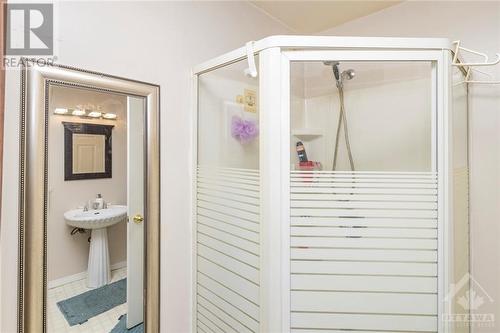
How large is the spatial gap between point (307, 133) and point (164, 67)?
74cm

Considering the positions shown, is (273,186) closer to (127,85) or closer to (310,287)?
(310,287)

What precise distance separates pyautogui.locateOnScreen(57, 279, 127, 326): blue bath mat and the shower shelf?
3.15 ft

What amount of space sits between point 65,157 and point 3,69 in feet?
1.06

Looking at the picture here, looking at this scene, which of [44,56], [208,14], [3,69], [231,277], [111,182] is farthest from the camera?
[208,14]

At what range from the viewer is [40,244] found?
94cm

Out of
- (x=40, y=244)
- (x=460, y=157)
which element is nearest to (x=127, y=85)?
(x=40, y=244)

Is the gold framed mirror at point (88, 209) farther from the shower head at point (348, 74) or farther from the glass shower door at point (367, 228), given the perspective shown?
the shower head at point (348, 74)

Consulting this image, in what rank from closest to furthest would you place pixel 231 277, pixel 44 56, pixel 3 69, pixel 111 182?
pixel 3 69, pixel 44 56, pixel 111 182, pixel 231 277

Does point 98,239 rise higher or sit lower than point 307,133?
lower

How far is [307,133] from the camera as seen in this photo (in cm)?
113
